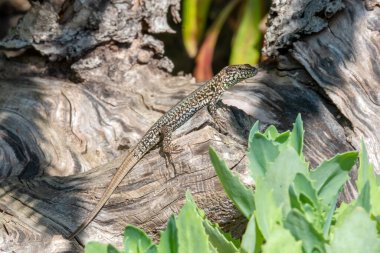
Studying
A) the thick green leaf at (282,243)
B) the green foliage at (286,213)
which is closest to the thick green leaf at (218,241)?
the green foliage at (286,213)

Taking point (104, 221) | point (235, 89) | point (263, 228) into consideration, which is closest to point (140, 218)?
point (104, 221)

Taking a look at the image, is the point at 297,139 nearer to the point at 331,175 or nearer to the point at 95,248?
the point at 331,175

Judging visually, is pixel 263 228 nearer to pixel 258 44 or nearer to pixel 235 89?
pixel 235 89

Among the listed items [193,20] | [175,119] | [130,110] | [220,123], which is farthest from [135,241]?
[193,20]

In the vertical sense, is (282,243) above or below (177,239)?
above

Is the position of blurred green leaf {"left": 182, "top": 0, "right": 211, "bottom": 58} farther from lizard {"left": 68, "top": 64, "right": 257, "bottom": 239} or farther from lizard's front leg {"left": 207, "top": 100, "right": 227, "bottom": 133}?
lizard's front leg {"left": 207, "top": 100, "right": 227, "bottom": 133}

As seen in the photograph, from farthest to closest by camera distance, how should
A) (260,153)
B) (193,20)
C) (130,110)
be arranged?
(193,20) < (130,110) < (260,153)
